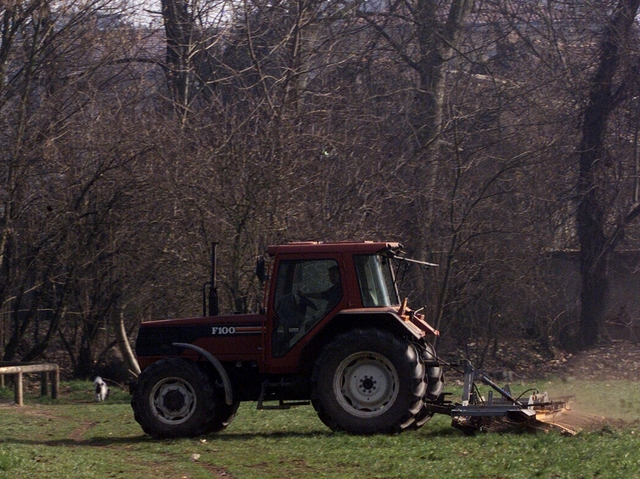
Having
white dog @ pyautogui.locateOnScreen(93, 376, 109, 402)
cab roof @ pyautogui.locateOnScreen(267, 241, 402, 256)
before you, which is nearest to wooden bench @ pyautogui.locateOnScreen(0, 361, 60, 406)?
white dog @ pyautogui.locateOnScreen(93, 376, 109, 402)

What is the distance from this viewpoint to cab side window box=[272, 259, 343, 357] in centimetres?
1015

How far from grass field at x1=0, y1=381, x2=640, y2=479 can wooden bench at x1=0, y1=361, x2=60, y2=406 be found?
141 inches

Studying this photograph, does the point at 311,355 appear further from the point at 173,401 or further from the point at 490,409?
the point at 490,409

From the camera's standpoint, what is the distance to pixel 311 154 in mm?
17422

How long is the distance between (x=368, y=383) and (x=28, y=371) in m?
8.34

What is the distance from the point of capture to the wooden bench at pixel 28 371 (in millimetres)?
15345

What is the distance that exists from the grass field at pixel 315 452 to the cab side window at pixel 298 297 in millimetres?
1181

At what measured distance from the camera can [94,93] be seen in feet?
61.3

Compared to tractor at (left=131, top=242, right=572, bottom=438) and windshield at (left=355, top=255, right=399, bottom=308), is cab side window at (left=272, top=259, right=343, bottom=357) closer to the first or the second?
tractor at (left=131, top=242, right=572, bottom=438)

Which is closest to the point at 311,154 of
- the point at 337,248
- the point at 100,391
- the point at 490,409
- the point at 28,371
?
the point at 100,391

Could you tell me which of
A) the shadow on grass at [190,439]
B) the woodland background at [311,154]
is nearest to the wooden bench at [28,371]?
the woodland background at [311,154]

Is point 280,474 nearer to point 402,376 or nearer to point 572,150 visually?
point 402,376

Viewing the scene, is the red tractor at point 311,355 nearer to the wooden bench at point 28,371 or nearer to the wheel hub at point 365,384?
the wheel hub at point 365,384

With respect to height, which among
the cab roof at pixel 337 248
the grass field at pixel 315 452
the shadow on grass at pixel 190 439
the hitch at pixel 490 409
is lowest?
the shadow on grass at pixel 190 439
